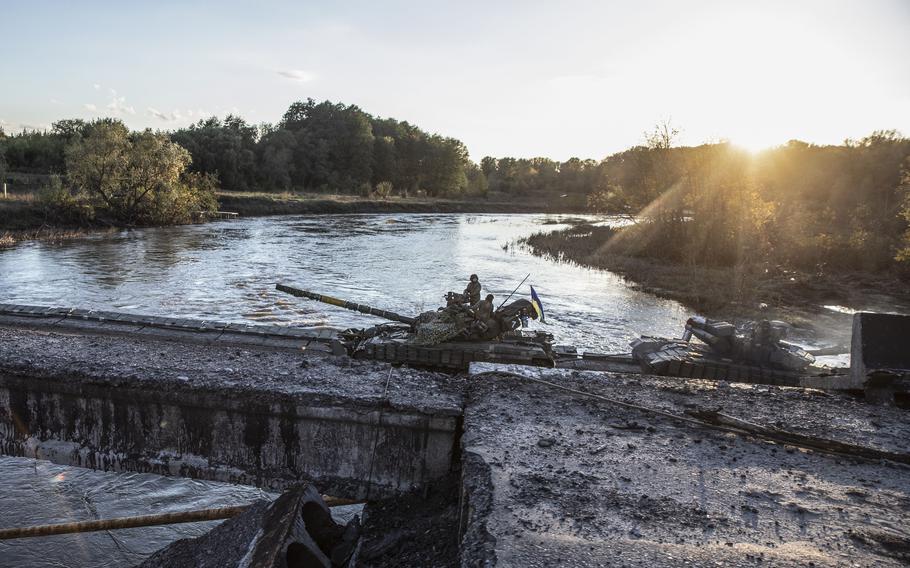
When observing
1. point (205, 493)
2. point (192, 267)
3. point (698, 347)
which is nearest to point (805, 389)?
point (698, 347)

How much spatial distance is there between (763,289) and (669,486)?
25.3 metres

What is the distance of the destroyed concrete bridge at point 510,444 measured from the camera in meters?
4.85

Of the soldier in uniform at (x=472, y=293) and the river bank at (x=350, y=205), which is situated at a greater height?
the river bank at (x=350, y=205)

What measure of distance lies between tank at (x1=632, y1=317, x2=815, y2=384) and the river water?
5204 mm

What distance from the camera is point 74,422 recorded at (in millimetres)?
7266

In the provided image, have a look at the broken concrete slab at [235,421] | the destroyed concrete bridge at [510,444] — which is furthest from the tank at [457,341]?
the broken concrete slab at [235,421]

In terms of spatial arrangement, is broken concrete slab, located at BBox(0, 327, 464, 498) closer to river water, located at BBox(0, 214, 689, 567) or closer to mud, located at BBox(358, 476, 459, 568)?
mud, located at BBox(358, 476, 459, 568)

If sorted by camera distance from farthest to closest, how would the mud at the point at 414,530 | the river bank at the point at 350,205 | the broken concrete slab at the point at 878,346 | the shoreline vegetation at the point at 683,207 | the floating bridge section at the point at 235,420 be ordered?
the river bank at the point at 350,205, the shoreline vegetation at the point at 683,207, the broken concrete slab at the point at 878,346, the floating bridge section at the point at 235,420, the mud at the point at 414,530

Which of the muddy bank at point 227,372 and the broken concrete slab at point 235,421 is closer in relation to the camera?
the broken concrete slab at point 235,421

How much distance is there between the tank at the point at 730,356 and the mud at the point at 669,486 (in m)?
3.25

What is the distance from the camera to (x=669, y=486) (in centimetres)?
555

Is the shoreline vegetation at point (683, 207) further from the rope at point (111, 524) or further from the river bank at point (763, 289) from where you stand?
the rope at point (111, 524)

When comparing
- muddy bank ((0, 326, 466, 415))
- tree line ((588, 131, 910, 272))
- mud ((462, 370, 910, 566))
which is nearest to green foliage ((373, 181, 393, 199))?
tree line ((588, 131, 910, 272))

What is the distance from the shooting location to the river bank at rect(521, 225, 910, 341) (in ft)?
79.4
